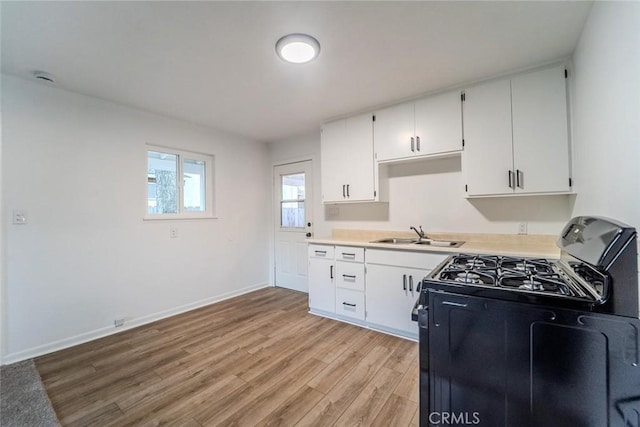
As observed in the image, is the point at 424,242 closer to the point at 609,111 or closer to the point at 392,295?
the point at 392,295

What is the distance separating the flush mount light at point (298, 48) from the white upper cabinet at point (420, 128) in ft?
4.11

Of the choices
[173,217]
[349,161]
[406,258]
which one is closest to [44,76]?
[173,217]

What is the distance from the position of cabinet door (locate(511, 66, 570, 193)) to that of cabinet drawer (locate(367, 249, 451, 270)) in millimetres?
938

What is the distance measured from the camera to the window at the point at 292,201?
4.27m

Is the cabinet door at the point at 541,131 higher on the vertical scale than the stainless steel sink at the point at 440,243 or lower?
higher

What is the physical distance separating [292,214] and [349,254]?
5.48 ft

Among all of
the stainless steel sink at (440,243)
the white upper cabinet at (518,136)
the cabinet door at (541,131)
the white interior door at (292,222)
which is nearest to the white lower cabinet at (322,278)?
the white interior door at (292,222)

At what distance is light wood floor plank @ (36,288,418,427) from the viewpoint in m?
1.66

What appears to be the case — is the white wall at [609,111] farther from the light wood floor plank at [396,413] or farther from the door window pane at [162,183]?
the door window pane at [162,183]

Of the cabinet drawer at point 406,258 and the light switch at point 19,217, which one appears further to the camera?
the cabinet drawer at point 406,258

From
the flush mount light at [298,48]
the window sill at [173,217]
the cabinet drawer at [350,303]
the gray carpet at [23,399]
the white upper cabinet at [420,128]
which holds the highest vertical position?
the flush mount light at [298,48]

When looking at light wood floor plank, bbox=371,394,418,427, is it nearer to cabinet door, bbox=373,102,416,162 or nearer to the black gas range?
the black gas range

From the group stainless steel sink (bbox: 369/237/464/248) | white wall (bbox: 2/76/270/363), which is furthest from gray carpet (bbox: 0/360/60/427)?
stainless steel sink (bbox: 369/237/464/248)

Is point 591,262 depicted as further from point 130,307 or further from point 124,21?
point 130,307
